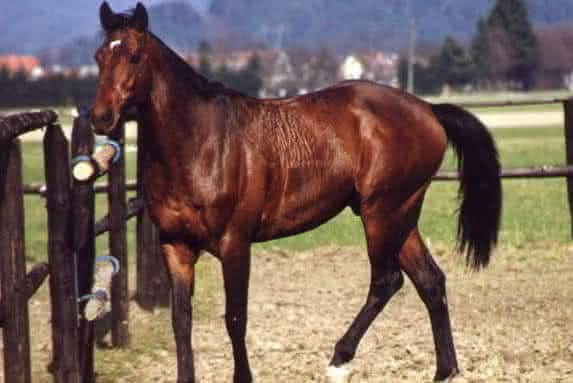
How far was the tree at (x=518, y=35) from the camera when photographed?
305 feet

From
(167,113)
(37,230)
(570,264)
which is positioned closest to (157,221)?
(167,113)

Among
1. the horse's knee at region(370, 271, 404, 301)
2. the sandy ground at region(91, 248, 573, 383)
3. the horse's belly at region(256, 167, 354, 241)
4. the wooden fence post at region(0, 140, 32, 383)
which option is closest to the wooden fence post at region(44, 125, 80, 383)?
the wooden fence post at region(0, 140, 32, 383)

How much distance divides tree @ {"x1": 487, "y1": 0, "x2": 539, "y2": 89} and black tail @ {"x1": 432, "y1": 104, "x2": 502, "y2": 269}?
290ft

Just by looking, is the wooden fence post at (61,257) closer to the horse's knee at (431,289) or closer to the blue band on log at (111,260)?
the blue band on log at (111,260)

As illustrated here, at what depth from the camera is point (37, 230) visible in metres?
13.9

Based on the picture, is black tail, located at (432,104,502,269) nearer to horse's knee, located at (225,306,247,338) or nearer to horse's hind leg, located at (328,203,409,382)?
horse's hind leg, located at (328,203,409,382)

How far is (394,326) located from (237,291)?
7.62ft

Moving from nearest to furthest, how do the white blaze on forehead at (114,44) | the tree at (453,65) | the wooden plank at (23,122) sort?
1. the wooden plank at (23,122)
2. the white blaze on forehead at (114,44)
3. the tree at (453,65)

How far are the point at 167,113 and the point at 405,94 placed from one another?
1.64m

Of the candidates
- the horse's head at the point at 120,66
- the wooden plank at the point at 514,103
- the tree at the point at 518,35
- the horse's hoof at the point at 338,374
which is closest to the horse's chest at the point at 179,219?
the horse's head at the point at 120,66

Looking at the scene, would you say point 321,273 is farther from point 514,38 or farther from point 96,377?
point 514,38

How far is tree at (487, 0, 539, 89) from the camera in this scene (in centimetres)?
9299

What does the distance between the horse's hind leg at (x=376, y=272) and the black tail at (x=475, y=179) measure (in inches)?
24.1

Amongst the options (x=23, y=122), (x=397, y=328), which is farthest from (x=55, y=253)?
(x=397, y=328)
